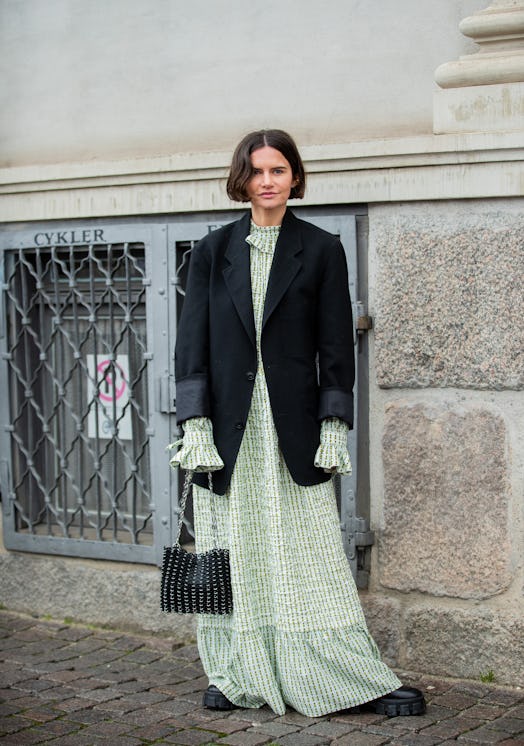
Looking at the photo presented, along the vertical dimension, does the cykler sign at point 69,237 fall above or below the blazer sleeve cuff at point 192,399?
above

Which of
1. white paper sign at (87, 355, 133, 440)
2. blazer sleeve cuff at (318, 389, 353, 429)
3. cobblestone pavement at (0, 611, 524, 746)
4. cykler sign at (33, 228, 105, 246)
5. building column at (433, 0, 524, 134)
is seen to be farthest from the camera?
white paper sign at (87, 355, 133, 440)

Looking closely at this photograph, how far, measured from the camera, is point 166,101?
538 cm

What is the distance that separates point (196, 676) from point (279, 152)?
208 cm

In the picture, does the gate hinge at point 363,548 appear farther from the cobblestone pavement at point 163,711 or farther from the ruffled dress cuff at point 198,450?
the ruffled dress cuff at point 198,450

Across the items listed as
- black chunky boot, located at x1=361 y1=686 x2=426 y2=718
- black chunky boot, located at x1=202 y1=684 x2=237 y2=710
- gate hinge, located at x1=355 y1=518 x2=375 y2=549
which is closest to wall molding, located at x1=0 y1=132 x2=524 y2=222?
gate hinge, located at x1=355 y1=518 x2=375 y2=549

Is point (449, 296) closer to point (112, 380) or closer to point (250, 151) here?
point (250, 151)

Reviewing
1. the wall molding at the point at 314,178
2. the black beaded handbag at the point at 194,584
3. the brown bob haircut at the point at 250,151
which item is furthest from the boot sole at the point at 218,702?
the wall molding at the point at 314,178

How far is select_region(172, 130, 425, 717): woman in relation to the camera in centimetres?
429

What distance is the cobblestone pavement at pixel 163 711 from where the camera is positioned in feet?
13.6

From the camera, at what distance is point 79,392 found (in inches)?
230

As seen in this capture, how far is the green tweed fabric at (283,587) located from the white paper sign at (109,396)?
1.32m

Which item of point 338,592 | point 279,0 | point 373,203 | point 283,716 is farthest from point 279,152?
point 283,716

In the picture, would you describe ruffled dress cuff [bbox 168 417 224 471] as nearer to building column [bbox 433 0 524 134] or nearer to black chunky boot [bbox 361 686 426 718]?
black chunky boot [bbox 361 686 426 718]

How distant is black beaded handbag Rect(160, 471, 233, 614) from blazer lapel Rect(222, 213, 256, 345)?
756mm
